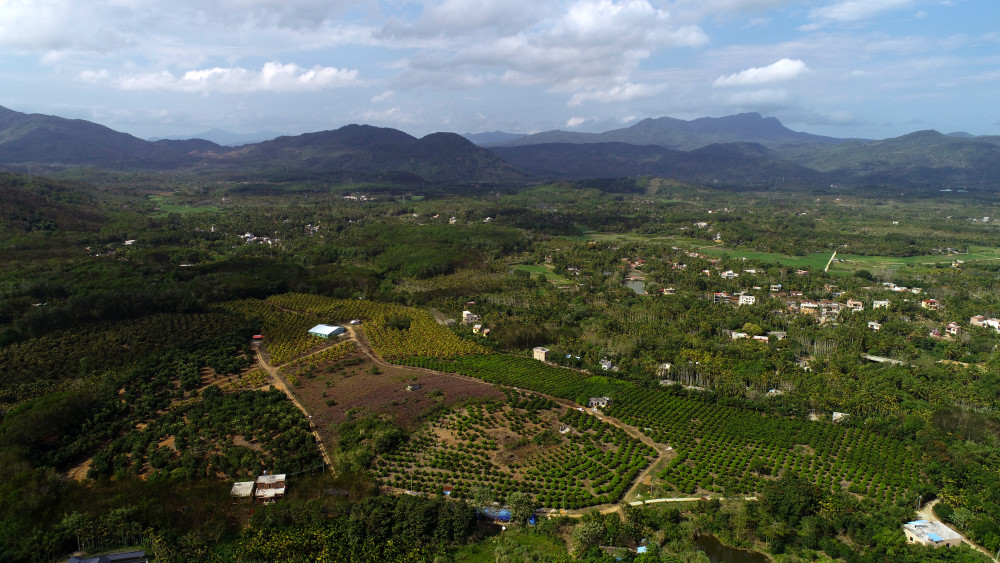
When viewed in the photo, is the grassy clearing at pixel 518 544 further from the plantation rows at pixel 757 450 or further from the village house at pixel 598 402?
the village house at pixel 598 402

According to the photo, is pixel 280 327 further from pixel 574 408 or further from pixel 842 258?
pixel 842 258

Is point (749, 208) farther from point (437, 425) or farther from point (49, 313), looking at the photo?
point (49, 313)

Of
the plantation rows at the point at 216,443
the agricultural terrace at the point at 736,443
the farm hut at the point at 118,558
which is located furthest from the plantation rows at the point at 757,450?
the farm hut at the point at 118,558

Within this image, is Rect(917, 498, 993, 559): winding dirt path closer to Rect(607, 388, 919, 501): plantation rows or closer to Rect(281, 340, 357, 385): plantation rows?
Rect(607, 388, 919, 501): plantation rows

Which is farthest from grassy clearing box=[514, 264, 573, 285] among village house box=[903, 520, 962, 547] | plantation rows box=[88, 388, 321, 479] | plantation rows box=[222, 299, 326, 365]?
village house box=[903, 520, 962, 547]

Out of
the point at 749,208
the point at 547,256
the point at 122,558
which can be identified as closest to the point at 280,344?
the point at 122,558
